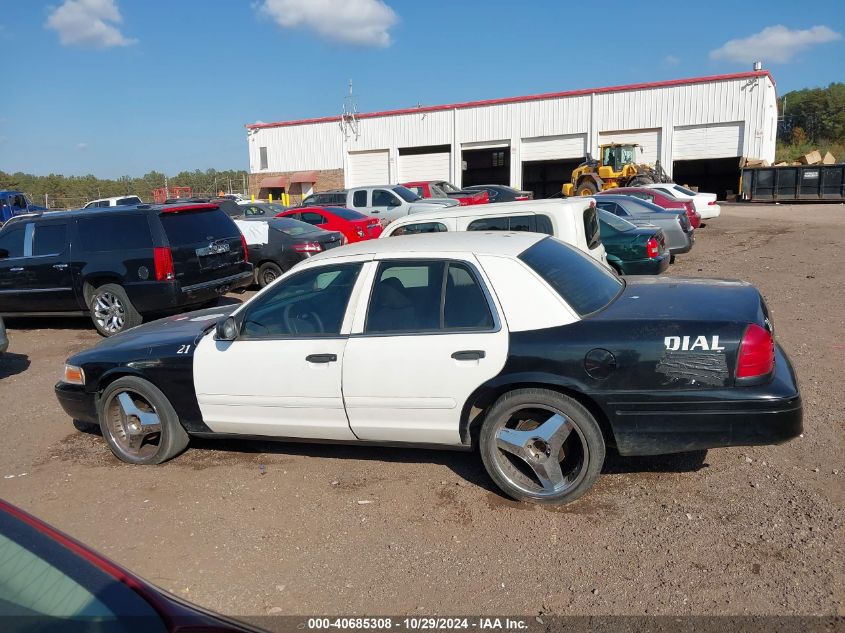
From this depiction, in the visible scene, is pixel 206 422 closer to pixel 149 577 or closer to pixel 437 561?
pixel 149 577

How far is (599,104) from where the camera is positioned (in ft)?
128

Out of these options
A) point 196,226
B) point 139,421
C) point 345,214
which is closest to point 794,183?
point 345,214

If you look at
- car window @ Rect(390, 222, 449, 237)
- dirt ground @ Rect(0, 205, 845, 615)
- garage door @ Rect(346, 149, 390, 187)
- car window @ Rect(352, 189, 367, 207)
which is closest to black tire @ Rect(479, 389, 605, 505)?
dirt ground @ Rect(0, 205, 845, 615)

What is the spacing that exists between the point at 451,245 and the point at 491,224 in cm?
368

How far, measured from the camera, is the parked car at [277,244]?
498 inches

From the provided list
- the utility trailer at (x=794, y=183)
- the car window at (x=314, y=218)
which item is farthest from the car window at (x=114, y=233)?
the utility trailer at (x=794, y=183)

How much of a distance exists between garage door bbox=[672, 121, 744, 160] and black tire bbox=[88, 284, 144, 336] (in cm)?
3458

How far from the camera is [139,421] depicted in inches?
205

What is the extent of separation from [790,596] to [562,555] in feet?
3.49

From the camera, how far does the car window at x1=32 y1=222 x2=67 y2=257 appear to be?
9.94 m

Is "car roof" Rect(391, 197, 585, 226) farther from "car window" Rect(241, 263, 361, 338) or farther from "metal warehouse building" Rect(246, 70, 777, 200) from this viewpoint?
"metal warehouse building" Rect(246, 70, 777, 200)

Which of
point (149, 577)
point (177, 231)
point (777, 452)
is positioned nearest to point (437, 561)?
point (149, 577)

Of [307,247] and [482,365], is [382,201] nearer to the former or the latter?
[307,247]

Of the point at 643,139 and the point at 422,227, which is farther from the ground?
the point at 643,139
